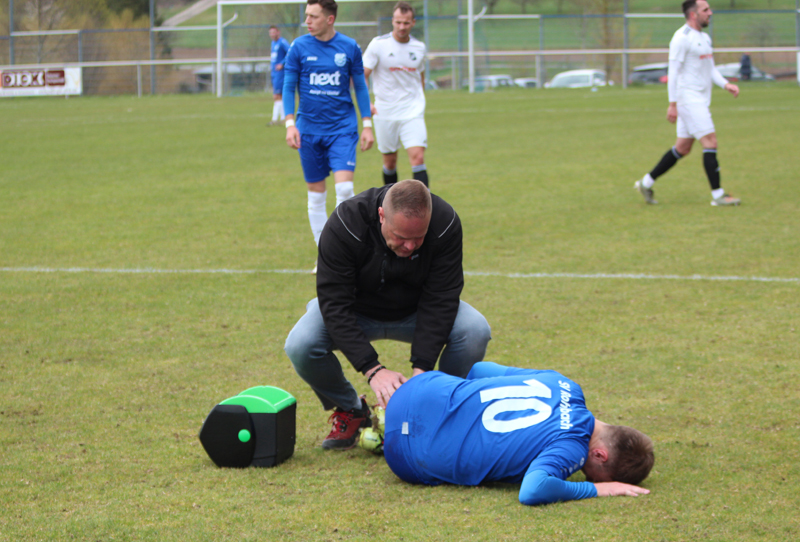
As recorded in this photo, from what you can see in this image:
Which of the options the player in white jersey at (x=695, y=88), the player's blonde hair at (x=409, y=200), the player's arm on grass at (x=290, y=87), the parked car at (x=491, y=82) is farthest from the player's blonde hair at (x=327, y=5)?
the parked car at (x=491, y=82)

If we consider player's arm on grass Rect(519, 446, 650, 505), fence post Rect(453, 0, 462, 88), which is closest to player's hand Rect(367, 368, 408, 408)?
player's arm on grass Rect(519, 446, 650, 505)

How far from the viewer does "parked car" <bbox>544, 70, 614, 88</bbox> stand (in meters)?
35.4

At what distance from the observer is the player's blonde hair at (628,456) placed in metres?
3.36

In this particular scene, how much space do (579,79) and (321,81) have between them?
3004 centimetres

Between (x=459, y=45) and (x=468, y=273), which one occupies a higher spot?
(x=459, y=45)

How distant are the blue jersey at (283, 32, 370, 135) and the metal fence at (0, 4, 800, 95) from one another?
25981mm

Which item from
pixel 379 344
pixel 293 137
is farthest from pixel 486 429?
pixel 293 137

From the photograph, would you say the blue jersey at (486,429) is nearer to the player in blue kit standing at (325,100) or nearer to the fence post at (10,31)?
the player in blue kit standing at (325,100)

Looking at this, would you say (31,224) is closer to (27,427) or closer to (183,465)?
(27,427)

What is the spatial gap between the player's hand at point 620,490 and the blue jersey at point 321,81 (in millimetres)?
4598

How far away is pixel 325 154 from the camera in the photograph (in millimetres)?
7480

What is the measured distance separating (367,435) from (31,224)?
22.3 feet

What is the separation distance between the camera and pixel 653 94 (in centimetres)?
2877

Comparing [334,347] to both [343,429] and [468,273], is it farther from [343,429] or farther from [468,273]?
[468,273]
